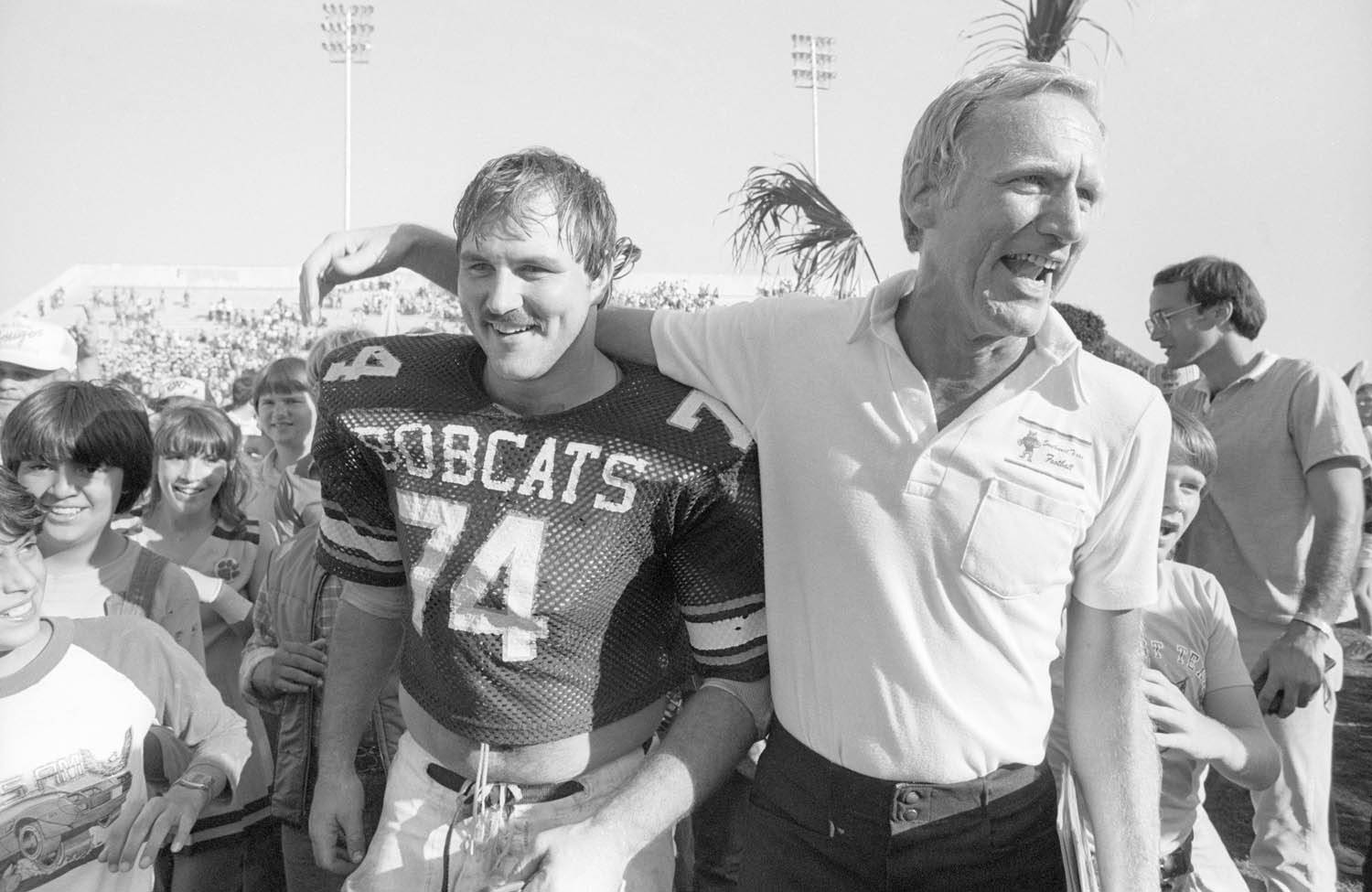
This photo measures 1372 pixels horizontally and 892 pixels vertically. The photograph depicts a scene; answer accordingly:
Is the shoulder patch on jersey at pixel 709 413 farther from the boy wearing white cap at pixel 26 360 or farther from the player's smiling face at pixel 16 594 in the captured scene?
the boy wearing white cap at pixel 26 360

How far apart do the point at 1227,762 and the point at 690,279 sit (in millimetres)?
34959

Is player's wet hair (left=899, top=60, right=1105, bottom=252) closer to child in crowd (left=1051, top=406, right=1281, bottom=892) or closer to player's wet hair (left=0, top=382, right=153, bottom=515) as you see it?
child in crowd (left=1051, top=406, right=1281, bottom=892)

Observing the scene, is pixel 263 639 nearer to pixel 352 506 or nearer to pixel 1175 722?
pixel 352 506

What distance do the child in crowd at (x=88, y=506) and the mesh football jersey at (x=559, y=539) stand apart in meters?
1.38

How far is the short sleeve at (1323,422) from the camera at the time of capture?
11.9 ft

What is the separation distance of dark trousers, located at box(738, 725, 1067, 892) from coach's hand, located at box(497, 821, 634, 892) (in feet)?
1.11

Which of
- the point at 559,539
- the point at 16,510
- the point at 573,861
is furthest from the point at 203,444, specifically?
the point at 573,861

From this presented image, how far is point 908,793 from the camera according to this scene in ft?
5.61

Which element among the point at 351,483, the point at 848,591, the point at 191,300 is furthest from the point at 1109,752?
the point at 191,300

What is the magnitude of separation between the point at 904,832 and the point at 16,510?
6.35 feet

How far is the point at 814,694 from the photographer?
1784 millimetres

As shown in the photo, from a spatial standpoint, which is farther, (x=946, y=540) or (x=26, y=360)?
(x=26, y=360)

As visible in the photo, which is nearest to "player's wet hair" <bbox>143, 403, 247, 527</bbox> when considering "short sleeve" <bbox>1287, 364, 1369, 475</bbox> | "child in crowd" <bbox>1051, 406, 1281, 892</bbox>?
"child in crowd" <bbox>1051, 406, 1281, 892</bbox>

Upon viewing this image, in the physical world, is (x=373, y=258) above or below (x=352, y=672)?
above
